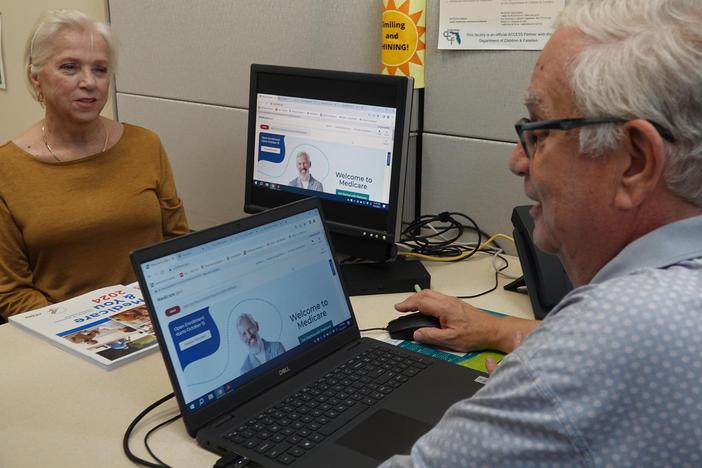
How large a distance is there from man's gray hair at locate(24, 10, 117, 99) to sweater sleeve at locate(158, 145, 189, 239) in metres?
0.37

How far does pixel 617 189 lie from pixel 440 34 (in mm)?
1072

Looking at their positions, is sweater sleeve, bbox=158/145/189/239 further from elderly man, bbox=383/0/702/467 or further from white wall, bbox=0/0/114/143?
elderly man, bbox=383/0/702/467

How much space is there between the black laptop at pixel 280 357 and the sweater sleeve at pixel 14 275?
0.82 m

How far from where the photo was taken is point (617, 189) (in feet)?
2.35

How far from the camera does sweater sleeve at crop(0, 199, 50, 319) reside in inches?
65.7

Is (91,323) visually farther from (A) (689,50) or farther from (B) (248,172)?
(A) (689,50)

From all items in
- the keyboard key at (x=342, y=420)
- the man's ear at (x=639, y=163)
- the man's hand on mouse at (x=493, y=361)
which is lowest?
the keyboard key at (x=342, y=420)

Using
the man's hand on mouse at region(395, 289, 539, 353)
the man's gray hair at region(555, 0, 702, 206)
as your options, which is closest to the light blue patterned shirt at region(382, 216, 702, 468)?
the man's gray hair at region(555, 0, 702, 206)

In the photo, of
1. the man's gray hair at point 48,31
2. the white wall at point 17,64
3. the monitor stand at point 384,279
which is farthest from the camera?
the white wall at point 17,64

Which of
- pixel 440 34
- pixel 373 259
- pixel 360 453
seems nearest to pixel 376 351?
pixel 360 453

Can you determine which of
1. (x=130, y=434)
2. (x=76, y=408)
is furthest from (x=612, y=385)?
(x=76, y=408)

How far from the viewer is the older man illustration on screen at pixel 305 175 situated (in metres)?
1.62

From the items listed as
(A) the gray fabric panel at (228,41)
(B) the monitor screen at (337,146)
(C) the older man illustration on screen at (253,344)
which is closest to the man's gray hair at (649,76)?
(C) the older man illustration on screen at (253,344)

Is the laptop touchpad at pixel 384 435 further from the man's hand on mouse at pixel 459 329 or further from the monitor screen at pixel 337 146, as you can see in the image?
the monitor screen at pixel 337 146
